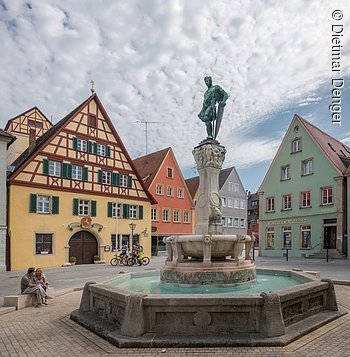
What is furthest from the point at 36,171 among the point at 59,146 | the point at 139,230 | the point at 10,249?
the point at 139,230

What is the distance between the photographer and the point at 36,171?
1019 inches

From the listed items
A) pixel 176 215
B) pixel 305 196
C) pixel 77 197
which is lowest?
pixel 176 215

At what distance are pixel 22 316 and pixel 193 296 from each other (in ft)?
15.2

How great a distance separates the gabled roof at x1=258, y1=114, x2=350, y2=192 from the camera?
31909mm

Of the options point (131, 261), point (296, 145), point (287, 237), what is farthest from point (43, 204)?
point (296, 145)

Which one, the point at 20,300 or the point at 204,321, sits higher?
the point at 204,321

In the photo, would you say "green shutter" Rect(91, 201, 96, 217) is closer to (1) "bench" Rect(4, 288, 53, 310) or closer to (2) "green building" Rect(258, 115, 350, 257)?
(2) "green building" Rect(258, 115, 350, 257)

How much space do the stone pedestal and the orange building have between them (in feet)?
83.2

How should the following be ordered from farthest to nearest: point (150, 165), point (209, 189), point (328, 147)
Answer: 1. point (150, 165)
2. point (328, 147)
3. point (209, 189)

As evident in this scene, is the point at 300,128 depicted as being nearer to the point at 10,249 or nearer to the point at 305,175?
the point at 305,175

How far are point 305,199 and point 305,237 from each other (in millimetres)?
3510

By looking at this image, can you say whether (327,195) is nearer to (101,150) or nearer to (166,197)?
(166,197)

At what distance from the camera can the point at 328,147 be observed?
111 feet

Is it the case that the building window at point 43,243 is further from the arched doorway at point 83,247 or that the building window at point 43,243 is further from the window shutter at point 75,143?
the window shutter at point 75,143
